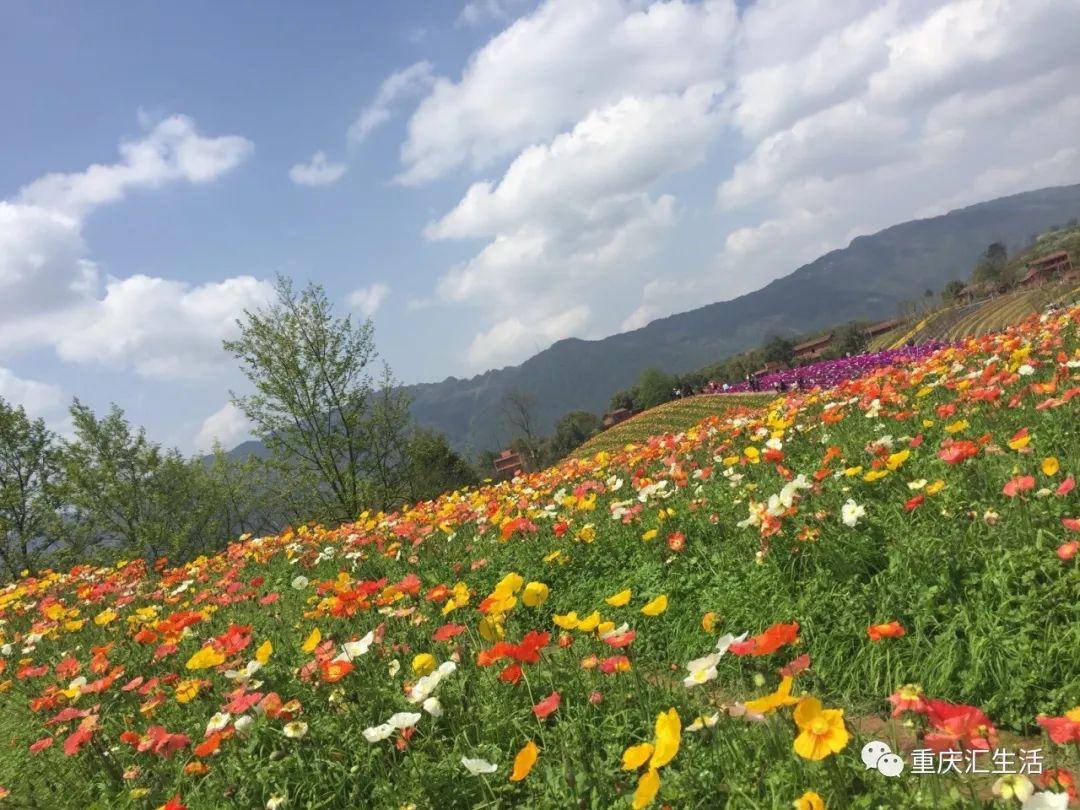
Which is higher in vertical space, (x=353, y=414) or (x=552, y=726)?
(x=353, y=414)

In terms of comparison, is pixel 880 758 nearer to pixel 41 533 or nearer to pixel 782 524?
pixel 782 524

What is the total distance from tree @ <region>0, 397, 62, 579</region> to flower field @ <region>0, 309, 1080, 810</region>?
25.8m

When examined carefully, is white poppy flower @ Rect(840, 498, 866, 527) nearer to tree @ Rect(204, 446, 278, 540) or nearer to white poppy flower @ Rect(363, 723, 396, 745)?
white poppy flower @ Rect(363, 723, 396, 745)

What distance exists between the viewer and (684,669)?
3.76 m

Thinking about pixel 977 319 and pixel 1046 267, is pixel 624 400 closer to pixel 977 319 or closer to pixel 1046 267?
pixel 977 319

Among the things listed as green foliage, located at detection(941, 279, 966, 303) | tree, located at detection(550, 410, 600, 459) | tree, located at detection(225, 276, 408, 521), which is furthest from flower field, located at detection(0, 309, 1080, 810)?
green foliage, located at detection(941, 279, 966, 303)

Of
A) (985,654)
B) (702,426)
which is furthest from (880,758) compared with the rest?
(702,426)

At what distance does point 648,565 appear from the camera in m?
4.75

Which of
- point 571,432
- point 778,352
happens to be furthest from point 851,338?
point 571,432

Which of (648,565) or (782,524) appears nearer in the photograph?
(782,524)

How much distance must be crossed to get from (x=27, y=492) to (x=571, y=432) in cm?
7831

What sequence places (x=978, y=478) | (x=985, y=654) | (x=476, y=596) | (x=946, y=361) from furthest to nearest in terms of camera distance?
(x=946, y=361), (x=476, y=596), (x=978, y=478), (x=985, y=654)

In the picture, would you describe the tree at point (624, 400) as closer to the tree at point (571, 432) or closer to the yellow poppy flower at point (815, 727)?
the tree at point (571, 432)

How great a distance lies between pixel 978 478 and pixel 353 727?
3.78m
